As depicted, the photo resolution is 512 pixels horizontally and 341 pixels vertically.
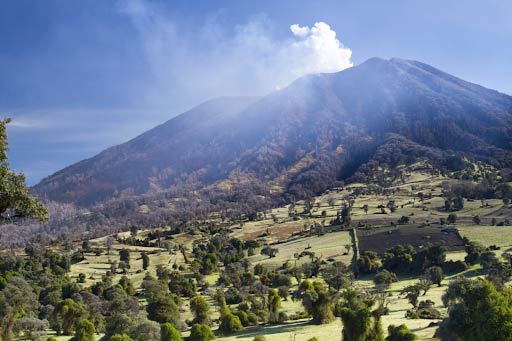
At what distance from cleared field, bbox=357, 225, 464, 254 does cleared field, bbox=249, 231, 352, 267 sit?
4.62 metres

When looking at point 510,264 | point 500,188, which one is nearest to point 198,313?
point 510,264

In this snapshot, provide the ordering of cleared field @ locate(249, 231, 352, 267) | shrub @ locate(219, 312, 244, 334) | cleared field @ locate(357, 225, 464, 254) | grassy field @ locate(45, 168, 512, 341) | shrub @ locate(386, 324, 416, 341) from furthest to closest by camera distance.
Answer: cleared field @ locate(249, 231, 352, 267) → cleared field @ locate(357, 225, 464, 254) → shrub @ locate(219, 312, 244, 334) → grassy field @ locate(45, 168, 512, 341) → shrub @ locate(386, 324, 416, 341)

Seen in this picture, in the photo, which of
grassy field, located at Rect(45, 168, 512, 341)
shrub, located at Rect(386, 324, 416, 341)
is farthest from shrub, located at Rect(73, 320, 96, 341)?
shrub, located at Rect(386, 324, 416, 341)

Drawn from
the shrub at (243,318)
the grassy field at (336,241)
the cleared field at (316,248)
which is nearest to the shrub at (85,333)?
the grassy field at (336,241)

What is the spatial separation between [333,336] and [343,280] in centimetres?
2718

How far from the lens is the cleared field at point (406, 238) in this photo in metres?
94.6

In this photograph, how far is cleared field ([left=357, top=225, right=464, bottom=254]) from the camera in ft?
310

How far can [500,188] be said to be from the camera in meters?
160

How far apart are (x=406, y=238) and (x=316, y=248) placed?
2196 centimetres

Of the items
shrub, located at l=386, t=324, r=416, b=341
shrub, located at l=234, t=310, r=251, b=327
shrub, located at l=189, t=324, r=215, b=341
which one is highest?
shrub, located at l=386, t=324, r=416, b=341

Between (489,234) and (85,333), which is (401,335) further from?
(489,234)

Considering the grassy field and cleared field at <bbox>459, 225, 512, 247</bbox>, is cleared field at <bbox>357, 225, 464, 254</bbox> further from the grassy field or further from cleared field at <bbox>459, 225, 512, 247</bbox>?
cleared field at <bbox>459, 225, 512, 247</bbox>

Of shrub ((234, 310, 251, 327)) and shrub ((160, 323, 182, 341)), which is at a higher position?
shrub ((160, 323, 182, 341))

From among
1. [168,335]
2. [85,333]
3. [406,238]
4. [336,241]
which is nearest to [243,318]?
[168,335]
